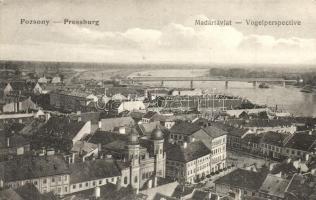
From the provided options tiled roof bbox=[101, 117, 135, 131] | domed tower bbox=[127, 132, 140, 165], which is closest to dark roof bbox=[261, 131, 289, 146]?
tiled roof bbox=[101, 117, 135, 131]

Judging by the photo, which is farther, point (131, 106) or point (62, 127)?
point (131, 106)

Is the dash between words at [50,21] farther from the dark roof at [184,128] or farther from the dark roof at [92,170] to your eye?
the dark roof at [184,128]

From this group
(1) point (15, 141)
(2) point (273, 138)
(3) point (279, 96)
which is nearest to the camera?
(1) point (15, 141)

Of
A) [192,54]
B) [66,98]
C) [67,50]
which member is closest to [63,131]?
[66,98]

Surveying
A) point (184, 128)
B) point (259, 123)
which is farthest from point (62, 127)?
point (259, 123)

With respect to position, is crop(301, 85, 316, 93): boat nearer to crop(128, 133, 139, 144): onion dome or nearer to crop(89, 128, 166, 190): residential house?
crop(89, 128, 166, 190): residential house

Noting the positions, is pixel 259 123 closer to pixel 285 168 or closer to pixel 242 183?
pixel 285 168
